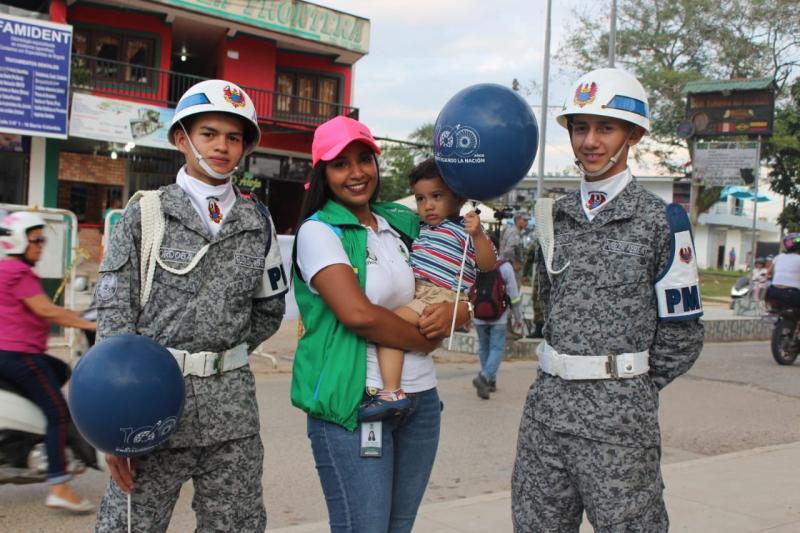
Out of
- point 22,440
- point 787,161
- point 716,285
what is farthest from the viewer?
point 716,285

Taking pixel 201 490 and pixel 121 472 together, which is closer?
pixel 121 472

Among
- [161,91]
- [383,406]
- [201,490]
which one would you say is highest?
[161,91]

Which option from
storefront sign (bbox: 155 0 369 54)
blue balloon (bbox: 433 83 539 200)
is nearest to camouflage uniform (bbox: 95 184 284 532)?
blue balloon (bbox: 433 83 539 200)

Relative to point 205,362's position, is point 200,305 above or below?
above

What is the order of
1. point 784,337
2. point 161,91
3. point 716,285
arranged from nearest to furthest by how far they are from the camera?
point 784,337 < point 161,91 < point 716,285

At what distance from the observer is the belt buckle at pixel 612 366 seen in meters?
2.76

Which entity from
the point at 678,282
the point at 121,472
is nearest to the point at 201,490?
the point at 121,472

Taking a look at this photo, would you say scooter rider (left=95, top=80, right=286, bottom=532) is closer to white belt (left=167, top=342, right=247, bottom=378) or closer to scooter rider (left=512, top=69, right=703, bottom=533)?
white belt (left=167, top=342, right=247, bottom=378)

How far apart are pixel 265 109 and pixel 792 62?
65.4ft

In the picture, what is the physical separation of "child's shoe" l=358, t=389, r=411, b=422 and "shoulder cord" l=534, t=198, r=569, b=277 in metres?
0.76

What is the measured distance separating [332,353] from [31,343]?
285 centimetres

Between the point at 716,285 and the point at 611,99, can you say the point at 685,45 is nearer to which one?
the point at 716,285

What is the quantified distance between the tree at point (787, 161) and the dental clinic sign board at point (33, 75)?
63.5 ft

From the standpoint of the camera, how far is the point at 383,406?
2676mm
